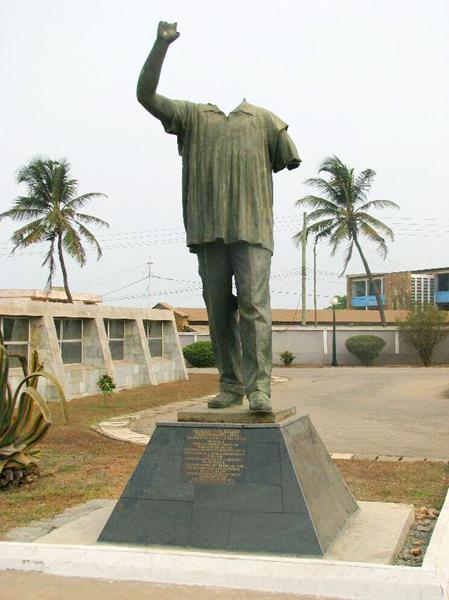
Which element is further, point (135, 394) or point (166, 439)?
point (135, 394)

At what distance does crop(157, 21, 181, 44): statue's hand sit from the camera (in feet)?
15.4

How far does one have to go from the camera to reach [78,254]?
102 ft

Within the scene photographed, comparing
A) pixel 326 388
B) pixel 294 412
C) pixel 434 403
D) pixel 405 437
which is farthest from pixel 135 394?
pixel 294 412

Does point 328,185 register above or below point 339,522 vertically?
above

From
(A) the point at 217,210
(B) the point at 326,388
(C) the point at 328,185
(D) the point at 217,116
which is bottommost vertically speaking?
(B) the point at 326,388

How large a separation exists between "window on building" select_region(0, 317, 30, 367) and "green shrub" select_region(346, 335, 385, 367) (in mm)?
18595

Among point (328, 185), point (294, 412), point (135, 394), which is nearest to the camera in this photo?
point (294, 412)

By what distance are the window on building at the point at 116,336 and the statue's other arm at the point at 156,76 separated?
15.8 metres

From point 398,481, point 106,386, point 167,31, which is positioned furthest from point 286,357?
point 167,31

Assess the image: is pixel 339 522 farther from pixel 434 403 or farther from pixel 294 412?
pixel 434 403

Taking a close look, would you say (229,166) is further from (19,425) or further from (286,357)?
(286,357)

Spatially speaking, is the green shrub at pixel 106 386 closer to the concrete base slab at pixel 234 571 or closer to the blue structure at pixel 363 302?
the concrete base slab at pixel 234 571

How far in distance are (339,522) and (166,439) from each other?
1207 mm

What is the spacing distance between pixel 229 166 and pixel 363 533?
98.0 inches
